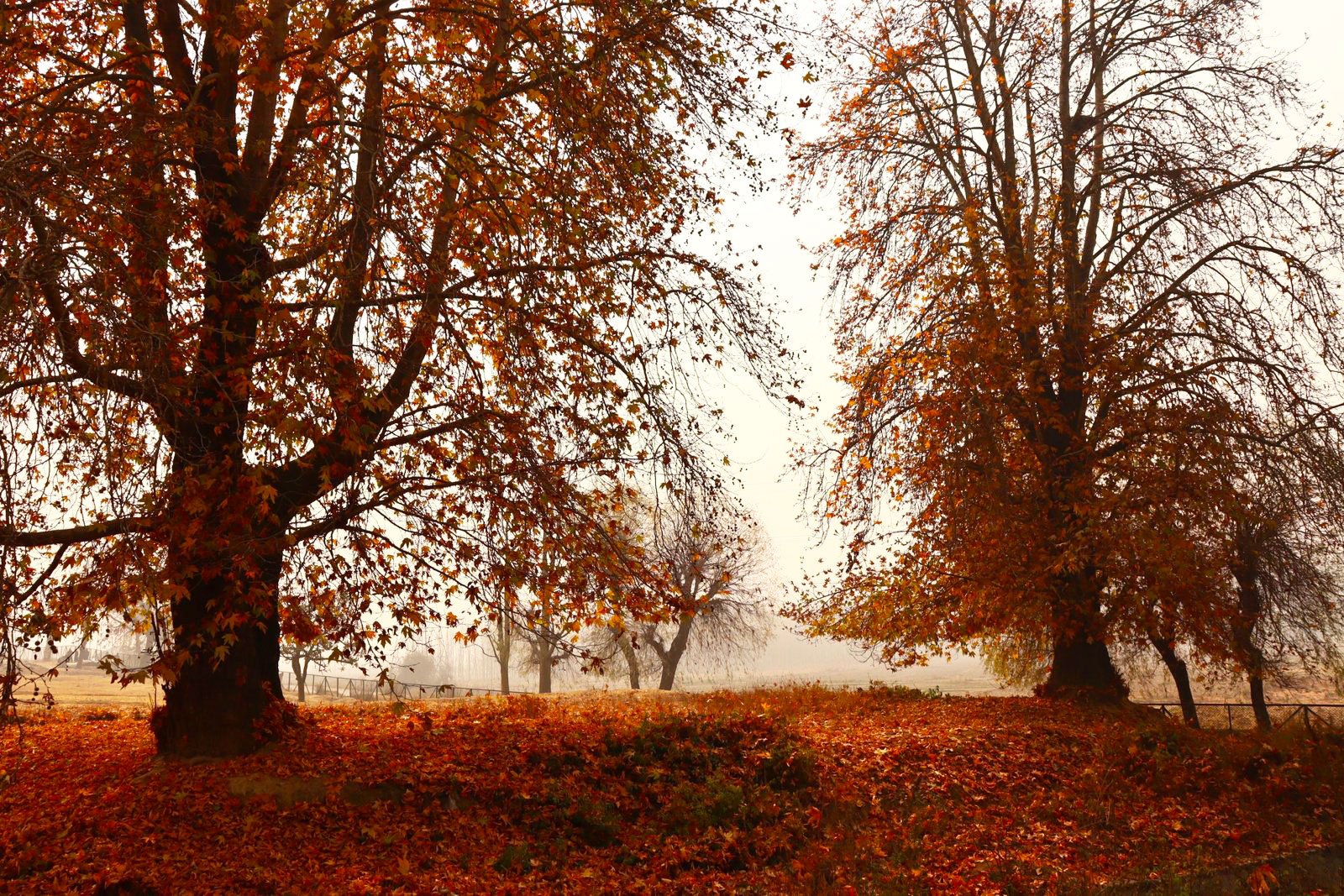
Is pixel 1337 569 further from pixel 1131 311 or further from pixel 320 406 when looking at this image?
pixel 320 406

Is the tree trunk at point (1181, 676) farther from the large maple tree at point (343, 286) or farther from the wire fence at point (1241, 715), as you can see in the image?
the large maple tree at point (343, 286)

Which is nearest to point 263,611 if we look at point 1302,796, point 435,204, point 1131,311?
point 435,204

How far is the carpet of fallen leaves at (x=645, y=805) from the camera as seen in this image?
7.21m

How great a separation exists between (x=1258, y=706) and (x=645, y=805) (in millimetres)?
15803

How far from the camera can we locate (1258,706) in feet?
60.1

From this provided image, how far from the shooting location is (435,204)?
10805 millimetres

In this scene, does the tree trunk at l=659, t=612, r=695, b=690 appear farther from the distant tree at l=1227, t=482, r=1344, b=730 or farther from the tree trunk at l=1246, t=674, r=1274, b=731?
the distant tree at l=1227, t=482, r=1344, b=730

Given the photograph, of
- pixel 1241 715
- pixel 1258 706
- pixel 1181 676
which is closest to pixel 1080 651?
pixel 1181 676

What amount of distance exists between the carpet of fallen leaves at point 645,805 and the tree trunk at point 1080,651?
Answer: 2161 millimetres

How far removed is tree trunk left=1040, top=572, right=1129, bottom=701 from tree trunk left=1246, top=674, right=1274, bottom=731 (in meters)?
2.48

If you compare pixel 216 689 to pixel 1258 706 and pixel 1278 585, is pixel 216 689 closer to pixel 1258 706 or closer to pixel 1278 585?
pixel 1258 706

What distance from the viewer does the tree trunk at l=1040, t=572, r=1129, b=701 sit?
14.2m

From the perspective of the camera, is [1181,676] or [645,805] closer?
[645,805]

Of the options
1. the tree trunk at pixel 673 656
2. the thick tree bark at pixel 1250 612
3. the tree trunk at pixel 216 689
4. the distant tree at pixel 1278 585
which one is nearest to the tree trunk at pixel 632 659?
the tree trunk at pixel 673 656
